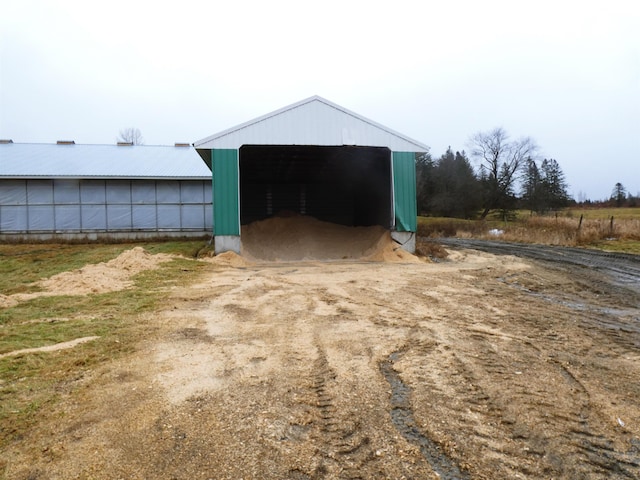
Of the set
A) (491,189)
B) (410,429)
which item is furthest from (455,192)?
(410,429)

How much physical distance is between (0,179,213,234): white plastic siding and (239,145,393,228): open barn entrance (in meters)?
3.14

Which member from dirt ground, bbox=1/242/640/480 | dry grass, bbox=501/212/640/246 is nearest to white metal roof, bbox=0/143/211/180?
dirt ground, bbox=1/242/640/480

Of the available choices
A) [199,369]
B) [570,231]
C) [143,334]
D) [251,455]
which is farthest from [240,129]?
[570,231]

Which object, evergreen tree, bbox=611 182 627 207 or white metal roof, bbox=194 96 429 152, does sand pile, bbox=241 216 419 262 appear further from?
evergreen tree, bbox=611 182 627 207

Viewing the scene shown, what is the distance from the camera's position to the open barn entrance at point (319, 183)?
58.5 ft

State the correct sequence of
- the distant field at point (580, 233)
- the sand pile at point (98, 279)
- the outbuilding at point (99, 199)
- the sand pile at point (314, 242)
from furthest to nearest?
1. the outbuilding at point (99, 199)
2. the distant field at point (580, 233)
3. the sand pile at point (314, 242)
4. the sand pile at point (98, 279)

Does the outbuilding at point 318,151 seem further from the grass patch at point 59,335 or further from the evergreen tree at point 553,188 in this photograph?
the evergreen tree at point 553,188

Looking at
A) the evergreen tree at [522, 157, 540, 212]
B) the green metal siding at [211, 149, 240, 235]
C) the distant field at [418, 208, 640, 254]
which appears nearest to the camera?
the green metal siding at [211, 149, 240, 235]

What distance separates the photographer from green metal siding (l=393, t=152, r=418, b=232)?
15.8m

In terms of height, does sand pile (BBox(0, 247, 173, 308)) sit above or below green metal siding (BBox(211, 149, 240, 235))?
below

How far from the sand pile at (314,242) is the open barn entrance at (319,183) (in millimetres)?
1168

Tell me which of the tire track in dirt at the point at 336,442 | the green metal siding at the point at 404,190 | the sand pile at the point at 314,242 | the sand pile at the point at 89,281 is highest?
the green metal siding at the point at 404,190

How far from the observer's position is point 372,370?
410 cm

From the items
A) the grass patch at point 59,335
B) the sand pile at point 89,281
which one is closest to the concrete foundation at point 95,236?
the sand pile at point 89,281
